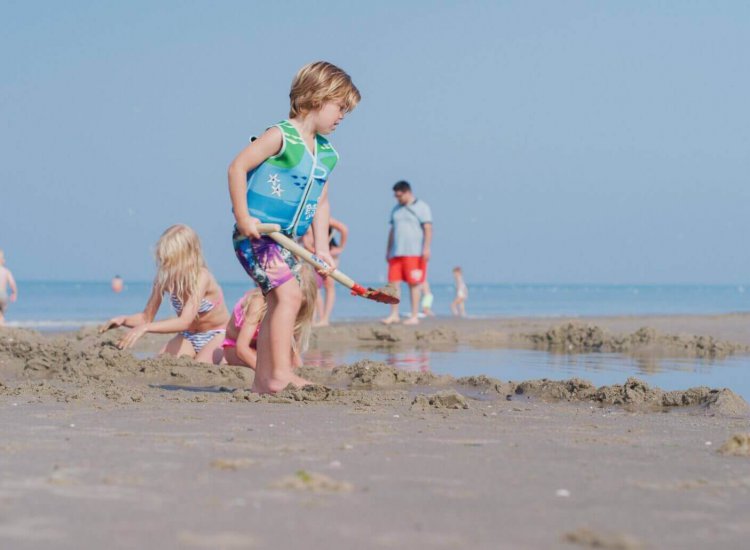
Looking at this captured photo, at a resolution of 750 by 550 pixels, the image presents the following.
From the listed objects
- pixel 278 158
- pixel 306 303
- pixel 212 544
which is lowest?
pixel 212 544

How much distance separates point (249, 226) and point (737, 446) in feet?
8.69

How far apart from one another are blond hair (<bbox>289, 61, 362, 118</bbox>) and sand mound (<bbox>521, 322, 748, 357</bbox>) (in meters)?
5.59

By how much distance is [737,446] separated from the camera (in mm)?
3459

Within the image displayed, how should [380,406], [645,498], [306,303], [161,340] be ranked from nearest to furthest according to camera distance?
[645,498] < [380,406] < [306,303] < [161,340]

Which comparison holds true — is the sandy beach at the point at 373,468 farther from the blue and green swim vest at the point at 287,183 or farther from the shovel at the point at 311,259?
the blue and green swim vest at the point at 287,183

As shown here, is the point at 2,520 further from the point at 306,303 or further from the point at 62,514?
the point at 306,303

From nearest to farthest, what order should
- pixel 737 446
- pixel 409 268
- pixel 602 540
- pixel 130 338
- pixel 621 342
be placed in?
pixel 602 540 < pixel 737 446 < pixel 130 338 < pixel 621 342 < pixel 409 268

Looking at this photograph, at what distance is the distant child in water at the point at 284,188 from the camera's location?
17.1ft

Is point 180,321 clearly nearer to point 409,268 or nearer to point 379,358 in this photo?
point 379,358

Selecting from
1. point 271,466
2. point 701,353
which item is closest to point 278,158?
point 271,466

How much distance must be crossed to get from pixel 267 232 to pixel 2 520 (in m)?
2.99

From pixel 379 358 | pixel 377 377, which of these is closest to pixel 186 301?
pixel 377 377

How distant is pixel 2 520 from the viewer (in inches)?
90.2

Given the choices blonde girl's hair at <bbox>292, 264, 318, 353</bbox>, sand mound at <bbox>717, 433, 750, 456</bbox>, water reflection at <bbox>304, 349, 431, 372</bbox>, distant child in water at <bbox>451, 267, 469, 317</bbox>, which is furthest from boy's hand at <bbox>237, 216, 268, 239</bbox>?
distant child in water at <bbox>451, 267, 469, 317</bbox>
